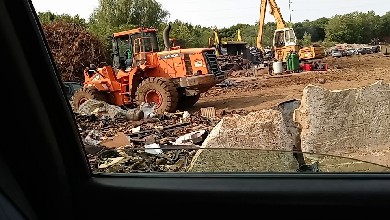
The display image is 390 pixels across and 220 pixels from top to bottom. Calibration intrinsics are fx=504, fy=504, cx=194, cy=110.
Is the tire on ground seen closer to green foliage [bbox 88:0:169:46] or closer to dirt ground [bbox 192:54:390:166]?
dirt ground [bbox 192:54:390:166]

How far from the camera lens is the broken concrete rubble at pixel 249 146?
1.75 metres

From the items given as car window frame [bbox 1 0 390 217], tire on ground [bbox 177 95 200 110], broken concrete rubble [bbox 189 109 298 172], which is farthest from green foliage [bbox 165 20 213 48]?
tire on ground [bbox 177 95 200 110]

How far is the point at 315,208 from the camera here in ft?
4.87

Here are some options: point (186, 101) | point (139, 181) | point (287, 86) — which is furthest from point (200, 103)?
point (139, 181)

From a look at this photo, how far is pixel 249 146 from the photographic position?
175 inches

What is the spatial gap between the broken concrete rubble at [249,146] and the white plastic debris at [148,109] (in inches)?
199

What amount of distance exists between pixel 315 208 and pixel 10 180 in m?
0.94

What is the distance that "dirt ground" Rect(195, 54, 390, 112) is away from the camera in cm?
1125

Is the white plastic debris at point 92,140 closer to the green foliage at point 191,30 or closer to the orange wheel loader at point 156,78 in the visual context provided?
the green foliage at point 191,30

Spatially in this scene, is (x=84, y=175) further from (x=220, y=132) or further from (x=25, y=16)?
(x=220, y=132)

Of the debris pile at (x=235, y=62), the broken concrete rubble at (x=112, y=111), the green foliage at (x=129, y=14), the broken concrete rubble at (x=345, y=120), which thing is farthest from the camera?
the debris pile at (x=235, y=62)

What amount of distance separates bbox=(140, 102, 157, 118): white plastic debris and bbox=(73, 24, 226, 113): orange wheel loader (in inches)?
4.3

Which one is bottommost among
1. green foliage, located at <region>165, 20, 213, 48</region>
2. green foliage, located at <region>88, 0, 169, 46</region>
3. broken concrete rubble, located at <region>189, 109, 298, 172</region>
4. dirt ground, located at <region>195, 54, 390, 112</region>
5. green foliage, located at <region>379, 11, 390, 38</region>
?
dirt ground, located at <region>195, 54, 390, 112</region>

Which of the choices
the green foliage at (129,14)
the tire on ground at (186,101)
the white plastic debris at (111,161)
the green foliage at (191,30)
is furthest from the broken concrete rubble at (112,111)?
the white plastic debris at (111,161)
